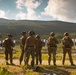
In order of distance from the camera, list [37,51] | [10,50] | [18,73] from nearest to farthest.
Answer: [18,73]
[10,50]
[37,51]

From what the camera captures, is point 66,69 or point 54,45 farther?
point 54,45

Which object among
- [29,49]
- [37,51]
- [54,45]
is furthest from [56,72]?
[37,51]

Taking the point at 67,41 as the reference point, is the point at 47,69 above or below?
below

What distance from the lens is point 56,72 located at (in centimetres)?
2164

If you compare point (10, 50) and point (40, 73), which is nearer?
point (40, 73)

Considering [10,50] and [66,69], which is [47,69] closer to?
[66,69]

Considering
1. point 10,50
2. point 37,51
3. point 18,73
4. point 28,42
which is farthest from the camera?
point 37,51

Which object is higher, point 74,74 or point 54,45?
point 54,45

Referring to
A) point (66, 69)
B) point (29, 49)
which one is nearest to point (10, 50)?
point (29, 49)

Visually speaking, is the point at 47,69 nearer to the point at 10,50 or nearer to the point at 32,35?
the point at 32,35

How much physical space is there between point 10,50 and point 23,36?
1.74 m

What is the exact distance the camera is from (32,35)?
74.2ft

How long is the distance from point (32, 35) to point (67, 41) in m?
4.68

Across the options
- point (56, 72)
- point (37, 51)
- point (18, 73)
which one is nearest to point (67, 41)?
point (37, 51)
